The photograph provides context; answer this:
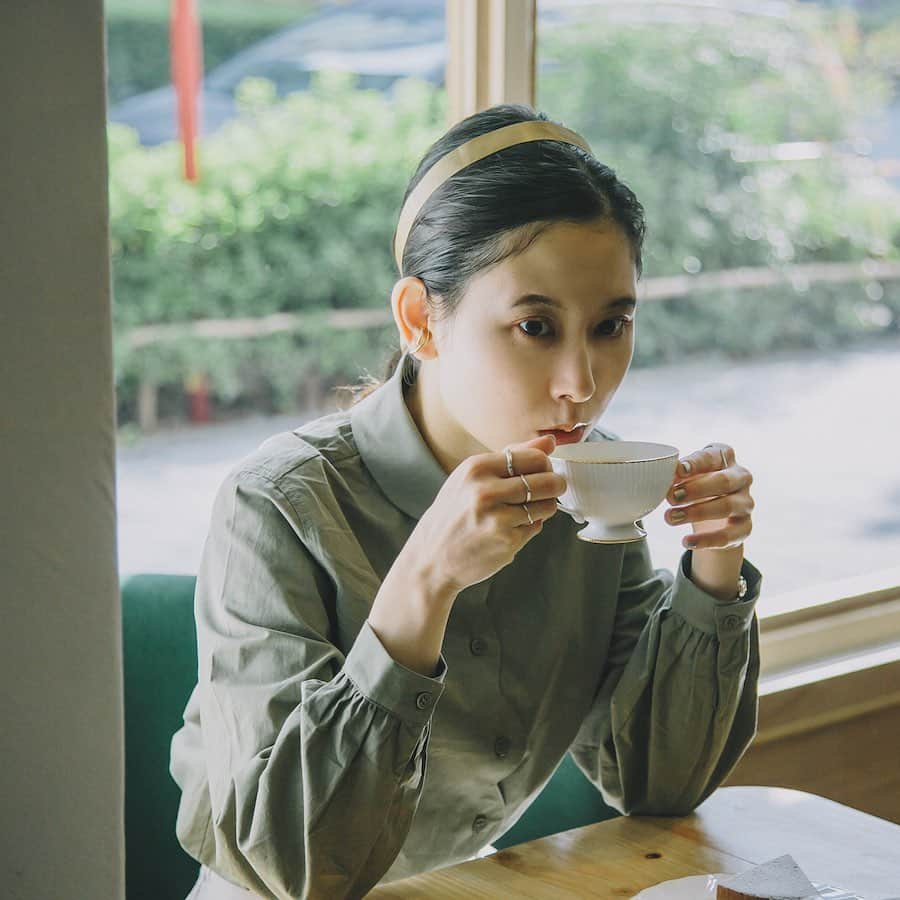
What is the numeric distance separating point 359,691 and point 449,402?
368 millimetres

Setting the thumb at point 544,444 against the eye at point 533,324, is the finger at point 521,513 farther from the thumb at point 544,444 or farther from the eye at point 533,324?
the eye at point 533,324

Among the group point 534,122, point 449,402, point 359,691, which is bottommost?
point 359,691

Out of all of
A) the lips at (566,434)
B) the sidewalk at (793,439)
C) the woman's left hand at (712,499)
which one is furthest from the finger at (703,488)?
the sidewalk at (793,439)

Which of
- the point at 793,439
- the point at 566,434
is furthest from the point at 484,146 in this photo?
the point at 793,439

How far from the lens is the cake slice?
3.62 ft

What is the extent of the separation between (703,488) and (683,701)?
27 centimetres

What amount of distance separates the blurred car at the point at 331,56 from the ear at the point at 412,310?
2.52ft

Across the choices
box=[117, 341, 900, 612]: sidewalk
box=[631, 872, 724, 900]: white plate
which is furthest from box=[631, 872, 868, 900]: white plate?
box=[117, 341, 900, 612]: sidewalk

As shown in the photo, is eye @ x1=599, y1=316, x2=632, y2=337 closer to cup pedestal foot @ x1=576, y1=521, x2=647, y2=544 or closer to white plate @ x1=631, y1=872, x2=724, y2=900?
cup pedestal foot @ x1=576, y1=521, x2=647, y2=544

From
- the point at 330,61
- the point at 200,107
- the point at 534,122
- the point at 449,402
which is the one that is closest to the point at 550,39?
the point at 330,61

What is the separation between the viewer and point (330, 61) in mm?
2143

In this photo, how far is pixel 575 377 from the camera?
51.8 inches

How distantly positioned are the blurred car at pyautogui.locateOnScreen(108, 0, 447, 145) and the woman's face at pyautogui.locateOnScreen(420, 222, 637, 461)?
88 cm

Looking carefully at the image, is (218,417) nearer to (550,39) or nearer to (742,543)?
(550,39)
